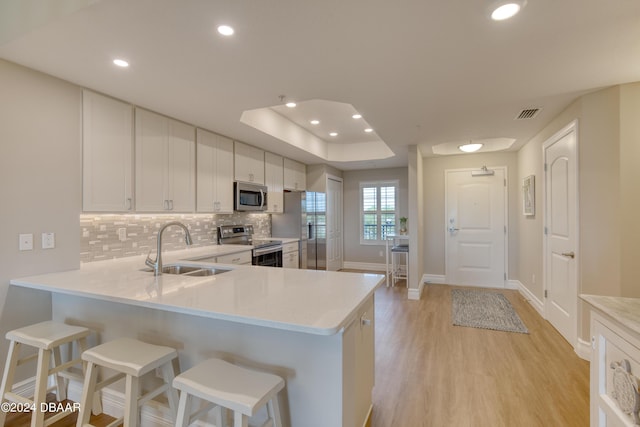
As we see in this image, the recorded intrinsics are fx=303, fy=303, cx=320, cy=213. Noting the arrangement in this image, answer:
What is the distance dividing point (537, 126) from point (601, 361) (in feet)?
10.5

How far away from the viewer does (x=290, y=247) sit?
16.0 ft

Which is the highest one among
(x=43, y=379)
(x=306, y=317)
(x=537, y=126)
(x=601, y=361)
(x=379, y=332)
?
(x=537, y=126)

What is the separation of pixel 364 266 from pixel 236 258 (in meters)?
3.93

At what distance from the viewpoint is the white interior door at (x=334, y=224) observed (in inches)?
247

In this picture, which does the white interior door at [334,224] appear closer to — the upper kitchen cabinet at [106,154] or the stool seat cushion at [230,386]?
the upper kitchen cabinet at [106,154]

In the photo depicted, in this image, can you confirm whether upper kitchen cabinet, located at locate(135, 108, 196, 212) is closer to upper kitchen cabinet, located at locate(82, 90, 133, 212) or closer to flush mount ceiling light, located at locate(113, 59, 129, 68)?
upper kitchen cabinet, located at locate(82, 90, 133, 212)

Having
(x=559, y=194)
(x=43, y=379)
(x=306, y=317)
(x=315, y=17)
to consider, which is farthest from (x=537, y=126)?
(x=43, y=379)

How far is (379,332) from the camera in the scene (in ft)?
10.9

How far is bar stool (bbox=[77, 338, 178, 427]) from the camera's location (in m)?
1.44

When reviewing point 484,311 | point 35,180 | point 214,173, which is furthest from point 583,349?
point 35,180

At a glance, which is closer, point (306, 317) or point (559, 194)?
point (306, 317)

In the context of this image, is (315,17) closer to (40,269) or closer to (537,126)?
(40,269)

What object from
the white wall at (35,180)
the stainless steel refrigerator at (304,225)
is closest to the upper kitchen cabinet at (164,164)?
the white wall at (35,180)

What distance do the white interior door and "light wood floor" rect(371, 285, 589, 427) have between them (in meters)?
2.76
